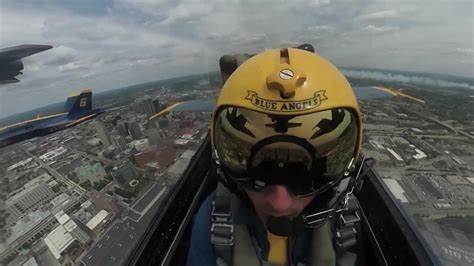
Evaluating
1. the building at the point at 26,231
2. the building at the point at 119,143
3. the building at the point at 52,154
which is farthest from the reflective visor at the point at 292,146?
the building at the point at 52,154

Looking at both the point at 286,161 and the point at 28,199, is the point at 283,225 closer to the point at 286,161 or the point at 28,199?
the point at 286,161

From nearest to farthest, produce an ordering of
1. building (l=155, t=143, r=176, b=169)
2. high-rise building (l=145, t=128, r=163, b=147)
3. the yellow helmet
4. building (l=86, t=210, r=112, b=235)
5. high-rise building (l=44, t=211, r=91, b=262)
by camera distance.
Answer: the yellow helmet, high-rise building (l=44, t=211, r=91, b=262), building (l=86, t=210, r=112, b=235), building (l=155, t=143, r=176, b=169), high-rise building (l=145, t=128, r=163, b=147)

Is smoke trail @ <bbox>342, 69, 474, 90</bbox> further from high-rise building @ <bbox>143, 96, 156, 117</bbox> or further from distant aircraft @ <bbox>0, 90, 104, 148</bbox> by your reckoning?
distant aircraft @ <bbox>0, 90, 104, 148</bbox>

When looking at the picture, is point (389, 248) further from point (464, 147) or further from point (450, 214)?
point (464, 147)

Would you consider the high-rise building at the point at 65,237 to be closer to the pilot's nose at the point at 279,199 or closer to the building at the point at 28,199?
the building at the point at 28,199

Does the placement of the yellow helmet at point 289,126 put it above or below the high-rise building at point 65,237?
above

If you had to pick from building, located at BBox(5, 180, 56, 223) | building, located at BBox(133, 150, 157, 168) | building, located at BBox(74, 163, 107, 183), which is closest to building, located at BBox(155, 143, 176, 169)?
Answer: building, located at BBox(133, 150, 157, 168)

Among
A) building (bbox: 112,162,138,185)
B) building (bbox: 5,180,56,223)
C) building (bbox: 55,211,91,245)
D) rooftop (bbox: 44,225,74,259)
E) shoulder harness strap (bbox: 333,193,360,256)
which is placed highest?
shoulder harness strap (bbox: 333,193,360,256)
